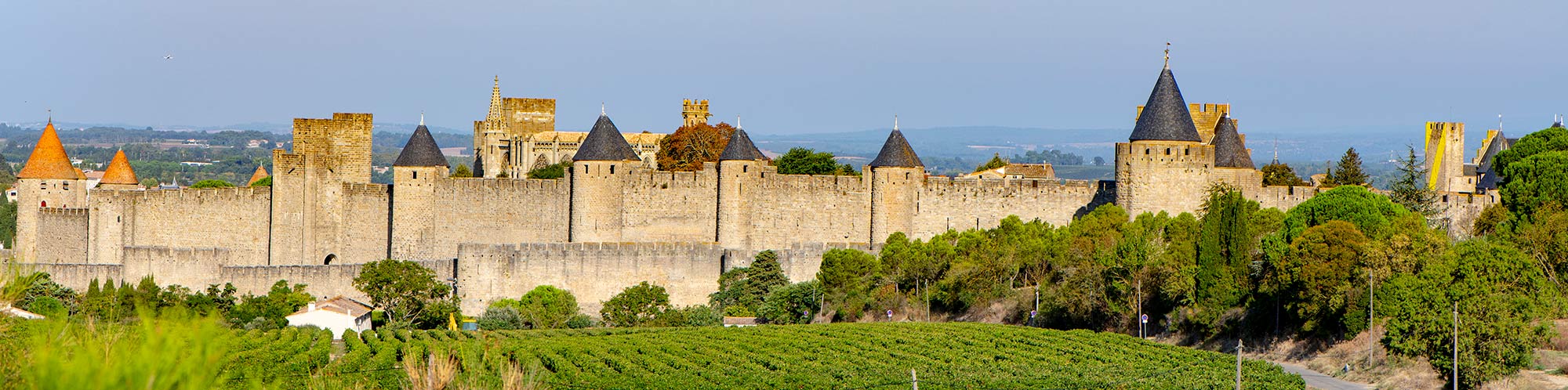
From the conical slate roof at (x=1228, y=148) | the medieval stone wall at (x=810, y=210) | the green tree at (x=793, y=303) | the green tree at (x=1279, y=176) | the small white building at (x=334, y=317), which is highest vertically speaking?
the conical slate roof at (x=1228, y=148)

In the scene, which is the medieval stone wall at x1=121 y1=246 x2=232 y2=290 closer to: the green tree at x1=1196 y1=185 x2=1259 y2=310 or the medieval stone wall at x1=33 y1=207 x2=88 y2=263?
the medieval stone wall at x1=33 y1=207 x2=88 y2=263

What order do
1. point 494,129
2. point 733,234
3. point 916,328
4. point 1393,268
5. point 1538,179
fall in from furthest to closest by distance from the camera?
point 494,129
point 733,234
point 1538,179
point 916,328
point 1393,268

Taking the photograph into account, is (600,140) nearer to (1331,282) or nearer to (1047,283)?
(1047,283)

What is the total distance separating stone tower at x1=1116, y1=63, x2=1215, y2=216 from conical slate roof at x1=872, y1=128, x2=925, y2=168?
15.7ft

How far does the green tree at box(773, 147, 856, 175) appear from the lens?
5644 cm

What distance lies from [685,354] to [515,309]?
8.70 meters

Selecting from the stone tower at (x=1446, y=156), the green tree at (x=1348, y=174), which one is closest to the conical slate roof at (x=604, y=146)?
the green tree at (x=1348, y=174)

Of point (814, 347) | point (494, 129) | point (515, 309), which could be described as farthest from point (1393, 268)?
point (494, 129)

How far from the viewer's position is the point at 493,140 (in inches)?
2911

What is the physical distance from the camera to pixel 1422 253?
115ft

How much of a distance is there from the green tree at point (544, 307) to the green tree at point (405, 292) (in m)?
1.30

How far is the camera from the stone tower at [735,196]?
45.7 meters

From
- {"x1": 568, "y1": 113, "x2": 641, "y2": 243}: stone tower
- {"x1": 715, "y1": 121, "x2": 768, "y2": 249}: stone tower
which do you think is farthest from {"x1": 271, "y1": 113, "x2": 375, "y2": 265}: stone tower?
{"x1": 715, "y1": 121, "x2": 768, "y2": 249}: stone tower

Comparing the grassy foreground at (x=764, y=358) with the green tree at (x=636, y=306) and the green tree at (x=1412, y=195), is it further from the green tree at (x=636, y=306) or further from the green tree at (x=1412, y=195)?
the green tree at (x=1412, y=195)
